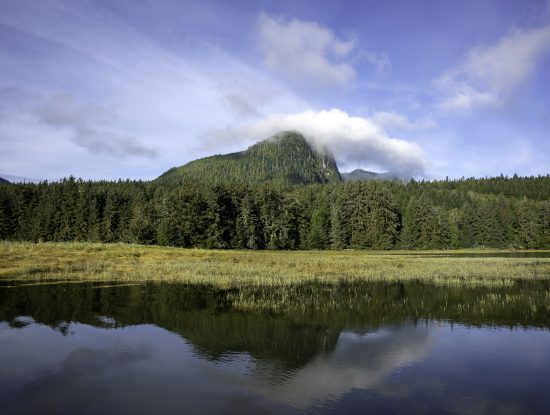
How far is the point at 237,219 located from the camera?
123m

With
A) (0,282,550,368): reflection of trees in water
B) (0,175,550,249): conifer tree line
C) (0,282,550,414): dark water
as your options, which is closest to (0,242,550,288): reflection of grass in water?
(0,282,550,368): reflection of trees in water

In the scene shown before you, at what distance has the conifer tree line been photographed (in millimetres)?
114438

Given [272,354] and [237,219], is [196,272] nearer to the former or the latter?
[272,354]

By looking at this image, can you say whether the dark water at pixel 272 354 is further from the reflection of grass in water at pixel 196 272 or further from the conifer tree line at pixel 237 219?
the conifer tree line at pixel 237 219

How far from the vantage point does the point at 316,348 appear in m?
19.3

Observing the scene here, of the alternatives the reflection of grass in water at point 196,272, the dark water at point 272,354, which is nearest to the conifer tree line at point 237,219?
the reflection of grass in water at point 196,272

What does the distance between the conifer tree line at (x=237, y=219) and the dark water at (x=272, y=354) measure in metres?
82.2

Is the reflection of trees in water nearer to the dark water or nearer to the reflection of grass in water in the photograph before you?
the dark water

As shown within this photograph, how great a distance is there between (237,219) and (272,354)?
345 feet

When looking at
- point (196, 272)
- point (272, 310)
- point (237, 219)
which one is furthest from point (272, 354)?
point (237, 219)

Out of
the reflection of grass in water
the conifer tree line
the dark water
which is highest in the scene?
the conifer tree line

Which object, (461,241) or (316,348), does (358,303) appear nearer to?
(316,348)

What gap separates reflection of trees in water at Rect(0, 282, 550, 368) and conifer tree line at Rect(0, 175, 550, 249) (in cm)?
7697

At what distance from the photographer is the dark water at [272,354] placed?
1359 cm
